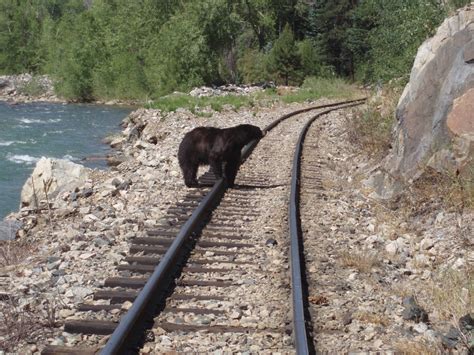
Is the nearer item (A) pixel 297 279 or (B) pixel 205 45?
(A) pixel 297 279

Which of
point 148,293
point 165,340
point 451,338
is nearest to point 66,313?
point 148,293

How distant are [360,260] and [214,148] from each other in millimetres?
3824

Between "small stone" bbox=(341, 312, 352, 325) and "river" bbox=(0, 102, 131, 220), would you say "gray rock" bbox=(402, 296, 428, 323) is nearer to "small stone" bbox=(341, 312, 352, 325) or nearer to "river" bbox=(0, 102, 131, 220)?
"small stone" bbox=(341, 312, 352, 325)

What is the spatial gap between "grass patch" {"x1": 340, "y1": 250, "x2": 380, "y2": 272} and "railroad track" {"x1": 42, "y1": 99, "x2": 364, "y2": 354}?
46 centimetres

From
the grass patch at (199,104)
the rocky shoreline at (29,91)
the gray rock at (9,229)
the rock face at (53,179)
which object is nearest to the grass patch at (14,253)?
the gray rock at (9,229)

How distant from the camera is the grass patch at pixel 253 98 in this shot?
26.0 meters

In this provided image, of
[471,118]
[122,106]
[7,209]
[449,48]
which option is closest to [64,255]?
[471,118]

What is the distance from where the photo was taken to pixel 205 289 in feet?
17.5

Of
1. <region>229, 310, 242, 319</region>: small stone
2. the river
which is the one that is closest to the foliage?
the river

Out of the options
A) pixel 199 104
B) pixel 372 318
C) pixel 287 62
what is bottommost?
pixel 199 104

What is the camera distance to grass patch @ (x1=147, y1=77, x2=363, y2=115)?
85.3ft

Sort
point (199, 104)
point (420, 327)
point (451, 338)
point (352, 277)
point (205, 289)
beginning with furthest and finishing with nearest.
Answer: point (199, 104), point (352, 277), point (205, 289), point (420, 327), point (451, 338)

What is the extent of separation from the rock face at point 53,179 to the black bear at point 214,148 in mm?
3990

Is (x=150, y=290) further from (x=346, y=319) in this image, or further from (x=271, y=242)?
(x=271, y=242)
